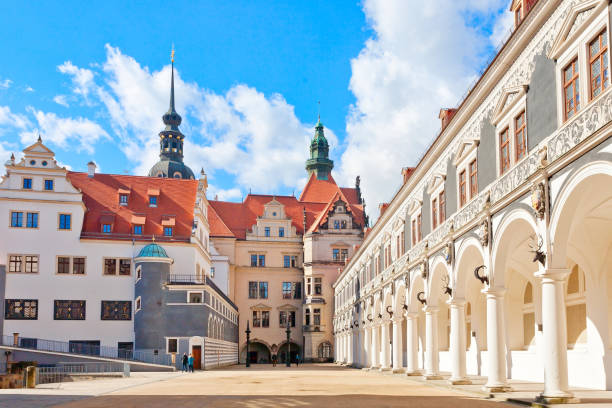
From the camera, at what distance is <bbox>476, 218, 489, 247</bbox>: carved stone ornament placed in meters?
20.8

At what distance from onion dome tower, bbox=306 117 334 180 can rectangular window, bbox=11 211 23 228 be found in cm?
5007

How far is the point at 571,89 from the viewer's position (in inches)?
614

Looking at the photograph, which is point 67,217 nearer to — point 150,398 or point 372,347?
point 372,347

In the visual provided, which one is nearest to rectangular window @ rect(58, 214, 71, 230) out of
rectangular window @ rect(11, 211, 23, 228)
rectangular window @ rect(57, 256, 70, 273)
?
rectangular window @ rect(57, 256, 70, 273)

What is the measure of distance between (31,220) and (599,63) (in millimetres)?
50039

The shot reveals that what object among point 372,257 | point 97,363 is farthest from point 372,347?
point 97,363

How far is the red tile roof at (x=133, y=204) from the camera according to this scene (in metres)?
58.2

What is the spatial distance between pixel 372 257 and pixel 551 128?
31.7 metres

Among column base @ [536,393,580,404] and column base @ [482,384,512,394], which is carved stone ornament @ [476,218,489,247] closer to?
column base @ [482,384,512,394]

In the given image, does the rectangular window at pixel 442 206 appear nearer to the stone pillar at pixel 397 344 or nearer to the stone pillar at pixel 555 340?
the stone pillar at pixel 397 344

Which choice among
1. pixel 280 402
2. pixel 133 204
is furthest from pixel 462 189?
pixel 133 204

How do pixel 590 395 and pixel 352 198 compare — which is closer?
pixel 590 395

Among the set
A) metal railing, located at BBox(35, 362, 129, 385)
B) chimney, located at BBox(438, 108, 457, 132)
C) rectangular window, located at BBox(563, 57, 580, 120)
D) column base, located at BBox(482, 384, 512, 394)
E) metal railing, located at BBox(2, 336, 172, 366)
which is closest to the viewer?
rectangular window, located at BBox(563, 57, 580, 120)

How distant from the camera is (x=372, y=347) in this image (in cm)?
A: 4522
